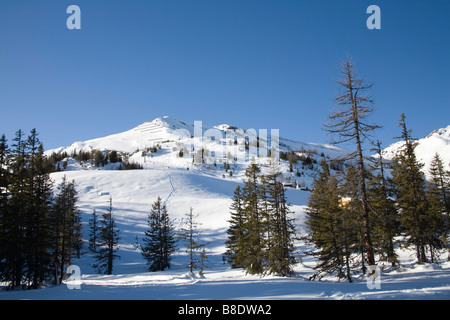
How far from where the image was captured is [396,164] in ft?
76.9

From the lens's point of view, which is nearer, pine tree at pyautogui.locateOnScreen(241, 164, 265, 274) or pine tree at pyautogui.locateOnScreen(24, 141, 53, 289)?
pine tree at pyautogui.locateOnScreen(24, 141, 53, 289)

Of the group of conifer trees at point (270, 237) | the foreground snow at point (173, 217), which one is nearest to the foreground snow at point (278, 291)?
the foreground snow at point (173, 217)

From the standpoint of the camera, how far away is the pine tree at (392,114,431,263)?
21.4m

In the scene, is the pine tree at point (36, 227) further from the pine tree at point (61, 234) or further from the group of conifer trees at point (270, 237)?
the group of conifer trees at point (270, 237)

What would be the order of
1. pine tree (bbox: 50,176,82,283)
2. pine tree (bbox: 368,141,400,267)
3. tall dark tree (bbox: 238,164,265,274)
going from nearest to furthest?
pine tree (bbox: 368,141,400,267) → tall dark tree (bbox: 238,164,265,274) → pine tree (bbox: 50,176,82,283)

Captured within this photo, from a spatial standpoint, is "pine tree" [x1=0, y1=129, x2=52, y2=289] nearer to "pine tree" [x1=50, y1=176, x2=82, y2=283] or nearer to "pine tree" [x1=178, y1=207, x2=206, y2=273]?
"pine tree" [x1=50, y1=176, x2=82, y2=283]

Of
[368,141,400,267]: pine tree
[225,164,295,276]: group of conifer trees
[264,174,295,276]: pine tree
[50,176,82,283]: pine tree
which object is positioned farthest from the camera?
[50,176,82,283]: pine tree

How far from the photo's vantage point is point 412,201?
2220 cm

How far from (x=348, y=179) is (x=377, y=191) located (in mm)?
11789

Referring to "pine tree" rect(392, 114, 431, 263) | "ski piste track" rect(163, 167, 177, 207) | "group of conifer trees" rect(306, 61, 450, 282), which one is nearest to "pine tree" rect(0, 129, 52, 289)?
"group of conifer trees" rect(306, 61, 450, 282)
